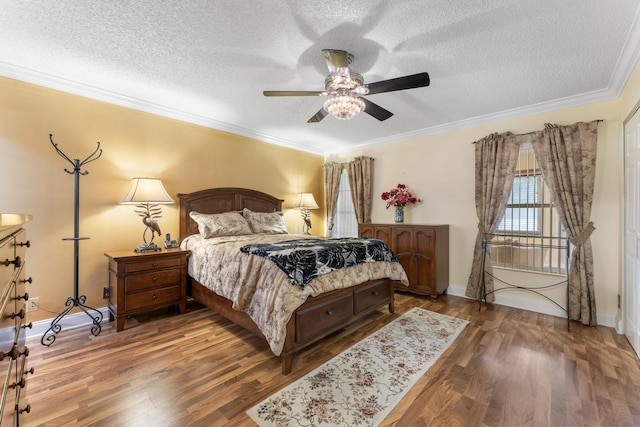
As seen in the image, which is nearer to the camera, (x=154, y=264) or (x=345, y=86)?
(x=345, y=86)

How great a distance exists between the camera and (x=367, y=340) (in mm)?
2564

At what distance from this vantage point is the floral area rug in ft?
5.36

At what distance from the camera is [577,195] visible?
118 inches

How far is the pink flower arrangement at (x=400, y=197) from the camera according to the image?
4.33 m

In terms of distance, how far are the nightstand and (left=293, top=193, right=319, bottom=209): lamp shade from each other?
7.01ft

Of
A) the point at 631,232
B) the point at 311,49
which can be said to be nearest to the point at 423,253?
the point at 631,232

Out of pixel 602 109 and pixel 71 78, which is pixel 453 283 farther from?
pixel 71 78

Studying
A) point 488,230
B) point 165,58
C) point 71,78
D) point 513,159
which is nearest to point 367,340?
point 488,230

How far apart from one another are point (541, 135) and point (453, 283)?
224 cm

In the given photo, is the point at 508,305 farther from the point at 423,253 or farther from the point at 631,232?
A: the point at 631,232

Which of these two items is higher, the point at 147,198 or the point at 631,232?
the point at 147,198

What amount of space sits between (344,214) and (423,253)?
2074 millimetres

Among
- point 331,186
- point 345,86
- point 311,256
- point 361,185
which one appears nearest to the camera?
point 345,86

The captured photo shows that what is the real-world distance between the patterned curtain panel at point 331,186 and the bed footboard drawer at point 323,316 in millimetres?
3016
